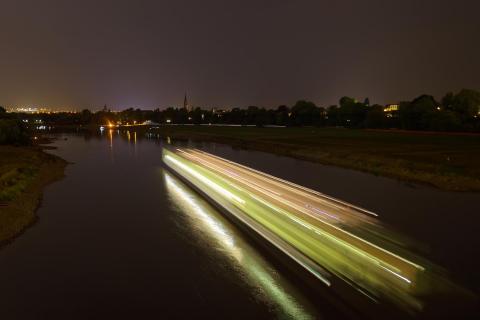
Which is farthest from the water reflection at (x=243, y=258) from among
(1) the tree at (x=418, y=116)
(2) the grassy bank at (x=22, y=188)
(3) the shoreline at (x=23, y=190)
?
(1) the tree at (x=418, y=116)

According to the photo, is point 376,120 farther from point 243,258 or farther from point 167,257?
point 167,257

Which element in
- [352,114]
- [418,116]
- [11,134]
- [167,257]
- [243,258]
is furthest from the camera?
[352,114]

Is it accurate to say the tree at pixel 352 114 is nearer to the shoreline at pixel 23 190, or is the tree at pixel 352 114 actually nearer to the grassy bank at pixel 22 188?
the grassy bank at pixel 22 188

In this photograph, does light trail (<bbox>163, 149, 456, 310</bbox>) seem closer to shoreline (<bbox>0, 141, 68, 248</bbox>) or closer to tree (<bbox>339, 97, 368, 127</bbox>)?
shoreline (<bbox>0, 141, 68, 248</bbox>)

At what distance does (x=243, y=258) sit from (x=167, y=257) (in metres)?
2.82

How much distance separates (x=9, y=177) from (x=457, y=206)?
100ft

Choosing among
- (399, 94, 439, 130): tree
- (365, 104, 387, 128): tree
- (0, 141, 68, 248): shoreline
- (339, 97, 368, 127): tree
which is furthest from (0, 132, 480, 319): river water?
(339, 97, 368, 127): tree

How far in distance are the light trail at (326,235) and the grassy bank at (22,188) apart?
33.0 ft

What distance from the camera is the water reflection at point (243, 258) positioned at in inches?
409

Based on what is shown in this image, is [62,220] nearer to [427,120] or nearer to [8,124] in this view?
[8,124]

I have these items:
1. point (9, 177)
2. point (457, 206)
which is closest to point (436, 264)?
point (457, 206)

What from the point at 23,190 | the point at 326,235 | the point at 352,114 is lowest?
the point at 23,190

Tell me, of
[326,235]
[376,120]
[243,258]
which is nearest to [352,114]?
[376,120]

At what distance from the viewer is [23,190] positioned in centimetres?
2703
